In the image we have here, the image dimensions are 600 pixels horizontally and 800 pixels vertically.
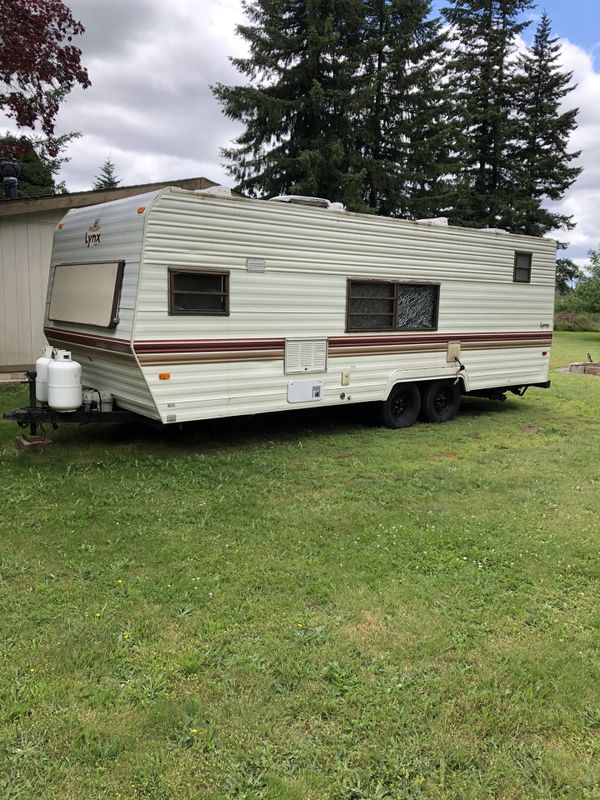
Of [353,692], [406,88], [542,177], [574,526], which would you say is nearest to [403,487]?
[574,526]

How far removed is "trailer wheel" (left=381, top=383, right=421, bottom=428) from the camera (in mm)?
8672

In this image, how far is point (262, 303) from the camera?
23.1 ft

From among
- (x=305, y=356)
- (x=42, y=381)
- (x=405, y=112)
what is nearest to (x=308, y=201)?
(x=305, y=356)

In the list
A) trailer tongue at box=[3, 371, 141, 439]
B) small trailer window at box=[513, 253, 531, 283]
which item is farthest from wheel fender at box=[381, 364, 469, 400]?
trailer tongue at box=[3, 371, 141, 439]

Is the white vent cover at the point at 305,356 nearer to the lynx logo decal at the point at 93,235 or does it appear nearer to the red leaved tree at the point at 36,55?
the lynx logo decal at the point at 93,235

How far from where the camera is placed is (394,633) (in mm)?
3488

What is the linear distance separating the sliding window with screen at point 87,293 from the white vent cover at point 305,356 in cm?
202

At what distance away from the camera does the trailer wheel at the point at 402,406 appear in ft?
28.5

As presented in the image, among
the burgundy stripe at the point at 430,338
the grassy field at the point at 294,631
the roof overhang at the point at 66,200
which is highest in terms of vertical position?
the roof overhang at the point at 66,200

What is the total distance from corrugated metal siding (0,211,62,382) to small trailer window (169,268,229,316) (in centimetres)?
518

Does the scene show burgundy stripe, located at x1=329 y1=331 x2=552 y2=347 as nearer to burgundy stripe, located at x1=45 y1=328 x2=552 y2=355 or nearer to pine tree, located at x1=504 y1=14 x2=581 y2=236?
burgundy stripe, located at x1=45 y1=328 x2=552 y2=355

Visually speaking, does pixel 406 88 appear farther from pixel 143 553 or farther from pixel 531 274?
pixel 143 553

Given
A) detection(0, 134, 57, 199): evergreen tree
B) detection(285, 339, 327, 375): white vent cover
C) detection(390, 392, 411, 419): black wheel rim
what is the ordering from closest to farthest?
detection(285, 339, 327, 375): white vent cover, detection(390, 392, 411, 419): black wheel rim, detection(0, 134, 57, 199): evergreen tree

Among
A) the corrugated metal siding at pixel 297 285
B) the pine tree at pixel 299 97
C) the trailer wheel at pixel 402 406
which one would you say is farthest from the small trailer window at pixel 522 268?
the pine tree at pixel 299 97
